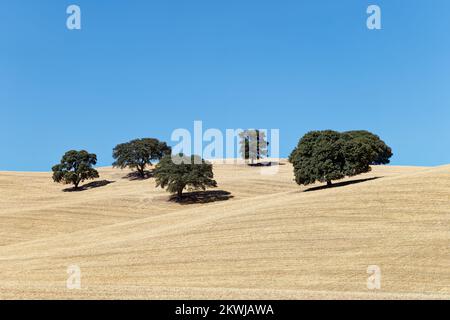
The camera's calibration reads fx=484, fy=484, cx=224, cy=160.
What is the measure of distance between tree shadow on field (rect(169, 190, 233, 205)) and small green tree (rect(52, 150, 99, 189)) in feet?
85.8

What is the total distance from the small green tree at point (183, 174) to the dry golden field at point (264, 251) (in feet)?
59.9

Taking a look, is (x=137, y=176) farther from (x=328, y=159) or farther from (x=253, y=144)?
(x=328, y=159)

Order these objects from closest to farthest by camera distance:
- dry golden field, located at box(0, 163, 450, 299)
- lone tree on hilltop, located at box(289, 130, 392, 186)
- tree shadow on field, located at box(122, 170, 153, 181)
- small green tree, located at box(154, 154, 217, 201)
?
dry golden field, located at box(0, 163, 450, 299)
lone tree on hilltop, located at box(289, 130, 392, 186)
small green tree, located at box(154, 154, 217, 201)
tree shadow on field, located at box(122, 170, 153, 181)

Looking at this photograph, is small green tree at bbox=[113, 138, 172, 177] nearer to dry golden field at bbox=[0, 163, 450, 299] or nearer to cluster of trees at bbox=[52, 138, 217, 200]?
cluster of trees at bbox=[52, 138, 217, 200]

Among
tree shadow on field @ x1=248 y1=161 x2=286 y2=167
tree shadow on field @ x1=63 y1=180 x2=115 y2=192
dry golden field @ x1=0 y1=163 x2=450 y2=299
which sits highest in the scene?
tree shadow on field @ x1=248 y1=161 x2=286 y2=167

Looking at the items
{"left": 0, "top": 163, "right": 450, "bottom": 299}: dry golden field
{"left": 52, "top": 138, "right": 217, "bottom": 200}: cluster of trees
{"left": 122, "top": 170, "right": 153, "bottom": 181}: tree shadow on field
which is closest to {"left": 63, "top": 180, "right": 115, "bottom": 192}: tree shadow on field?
{"left": 52, "top": 138, "right": 217, "bottom": 200}: cluster of trees

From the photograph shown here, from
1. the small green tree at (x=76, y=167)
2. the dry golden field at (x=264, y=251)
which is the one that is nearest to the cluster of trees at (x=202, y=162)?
the small green tree at (x=76, y=167)

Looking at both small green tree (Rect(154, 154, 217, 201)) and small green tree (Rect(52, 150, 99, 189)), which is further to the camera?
small green tree (Rect(52, 150, 99, 189))

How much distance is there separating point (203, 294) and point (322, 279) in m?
10.00

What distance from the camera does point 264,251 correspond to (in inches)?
1276

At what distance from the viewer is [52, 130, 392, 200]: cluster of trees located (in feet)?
194

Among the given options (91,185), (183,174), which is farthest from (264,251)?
(91,185)
